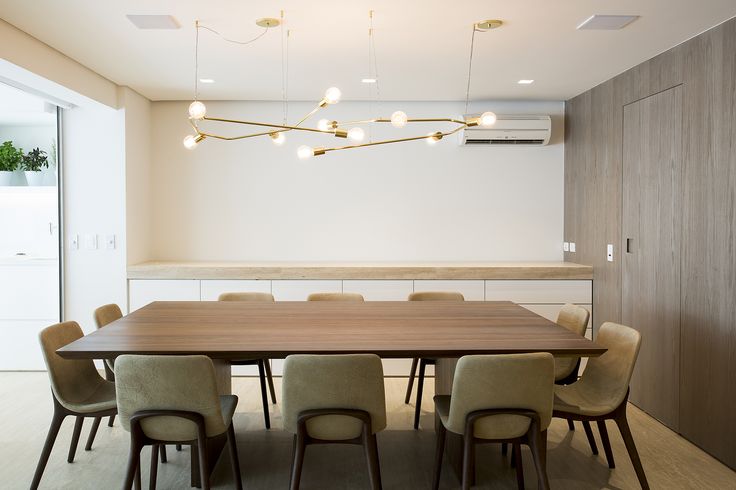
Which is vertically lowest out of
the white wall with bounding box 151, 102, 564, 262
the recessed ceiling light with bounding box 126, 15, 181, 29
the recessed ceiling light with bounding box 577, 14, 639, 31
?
the white wall with bounding box 151, 102, 564, 262

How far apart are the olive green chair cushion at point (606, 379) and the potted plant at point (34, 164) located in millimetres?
4593

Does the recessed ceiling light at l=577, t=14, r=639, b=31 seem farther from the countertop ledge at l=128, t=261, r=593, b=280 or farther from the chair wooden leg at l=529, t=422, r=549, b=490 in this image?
the chair wooden leg at l=529, t=422, r=549, b=490

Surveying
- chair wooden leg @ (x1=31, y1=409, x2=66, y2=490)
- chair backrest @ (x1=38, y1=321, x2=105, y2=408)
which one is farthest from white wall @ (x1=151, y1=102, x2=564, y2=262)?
chair wooden leg @ (x1=31, y1=409, x2=66, y2=490)

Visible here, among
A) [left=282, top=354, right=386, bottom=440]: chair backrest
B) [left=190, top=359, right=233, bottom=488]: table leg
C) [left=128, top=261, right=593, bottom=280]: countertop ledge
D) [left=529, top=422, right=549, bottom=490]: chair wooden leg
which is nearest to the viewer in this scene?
[left=282, top=354, right=386, bottom=440]: chair backrest

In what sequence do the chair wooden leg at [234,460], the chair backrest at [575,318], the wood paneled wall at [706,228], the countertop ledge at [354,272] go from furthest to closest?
the countertop ledge at [354,272] < the chair backrest at [575,318] < the wood paneled wall at [706,228] < the chair wooden leg at [234,460]

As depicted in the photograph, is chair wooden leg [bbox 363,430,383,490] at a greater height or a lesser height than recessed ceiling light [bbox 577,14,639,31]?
lesser

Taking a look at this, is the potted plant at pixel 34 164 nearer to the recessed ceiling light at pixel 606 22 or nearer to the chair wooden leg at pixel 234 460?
the chair wooden leg at pixel 234 460

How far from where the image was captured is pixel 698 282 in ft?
11.5

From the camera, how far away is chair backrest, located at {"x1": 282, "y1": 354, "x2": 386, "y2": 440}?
2.33m

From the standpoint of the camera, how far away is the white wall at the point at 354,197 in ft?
18.4

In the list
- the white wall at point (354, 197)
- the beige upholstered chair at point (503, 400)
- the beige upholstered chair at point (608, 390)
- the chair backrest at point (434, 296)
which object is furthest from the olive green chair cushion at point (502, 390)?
the white wall at point (354, 197)

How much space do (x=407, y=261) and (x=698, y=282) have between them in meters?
2.69

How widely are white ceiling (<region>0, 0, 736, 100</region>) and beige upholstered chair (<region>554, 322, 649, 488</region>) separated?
178 cm

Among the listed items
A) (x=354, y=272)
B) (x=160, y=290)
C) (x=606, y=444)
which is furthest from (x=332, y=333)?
(x=160, y=290)
